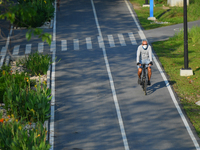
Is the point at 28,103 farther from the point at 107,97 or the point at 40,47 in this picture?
the point at 40,47

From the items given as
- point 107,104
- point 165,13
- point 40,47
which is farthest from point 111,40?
point 107,104

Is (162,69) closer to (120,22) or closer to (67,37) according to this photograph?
(67,37)

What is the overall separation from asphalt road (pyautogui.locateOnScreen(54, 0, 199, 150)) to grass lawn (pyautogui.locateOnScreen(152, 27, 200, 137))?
0.54m

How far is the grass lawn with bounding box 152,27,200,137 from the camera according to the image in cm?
1306

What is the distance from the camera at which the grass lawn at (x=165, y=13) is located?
81.2 ft

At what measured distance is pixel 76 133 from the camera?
37.6ft

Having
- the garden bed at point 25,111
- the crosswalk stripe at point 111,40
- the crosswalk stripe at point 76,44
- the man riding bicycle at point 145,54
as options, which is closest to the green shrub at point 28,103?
the garden bed at point 25,111

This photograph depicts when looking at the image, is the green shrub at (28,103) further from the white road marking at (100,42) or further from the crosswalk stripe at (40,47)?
the white road marking at (100,42)

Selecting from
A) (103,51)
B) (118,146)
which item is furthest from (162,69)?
(118,146)

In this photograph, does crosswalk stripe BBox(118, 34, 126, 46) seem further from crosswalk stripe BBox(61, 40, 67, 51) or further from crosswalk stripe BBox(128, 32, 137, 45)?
crosswalk stripe BBox(61, 40, 67, 51)

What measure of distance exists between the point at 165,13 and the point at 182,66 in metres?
10.8

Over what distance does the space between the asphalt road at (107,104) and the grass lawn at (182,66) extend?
1.77ft

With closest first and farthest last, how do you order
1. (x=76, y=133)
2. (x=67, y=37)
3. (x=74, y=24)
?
(x=76, y=133)
(x=67, y=37)
(x=74, y=24)

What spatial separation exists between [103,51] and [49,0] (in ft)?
27.7
